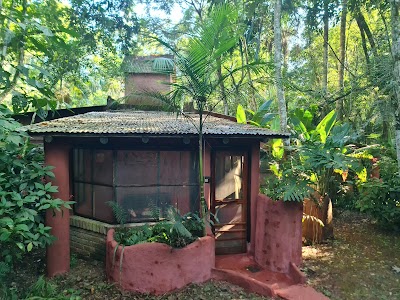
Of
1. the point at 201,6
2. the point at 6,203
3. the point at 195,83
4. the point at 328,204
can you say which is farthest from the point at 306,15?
the point at 6,203

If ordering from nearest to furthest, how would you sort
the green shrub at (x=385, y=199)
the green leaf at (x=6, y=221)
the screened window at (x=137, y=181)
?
the green leaf at (x=6, y=221)
the screened window at (x=137, y=181)
the green shrub at (x=385, y=199)

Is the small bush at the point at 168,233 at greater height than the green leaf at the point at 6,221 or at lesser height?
lesser

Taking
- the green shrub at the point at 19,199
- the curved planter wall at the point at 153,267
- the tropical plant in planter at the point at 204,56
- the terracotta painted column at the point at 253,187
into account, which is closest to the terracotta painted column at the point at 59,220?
the green shrub at the point at 19,199

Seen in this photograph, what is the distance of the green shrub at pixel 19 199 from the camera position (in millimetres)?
3723

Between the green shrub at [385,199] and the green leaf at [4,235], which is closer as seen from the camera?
the green leaf at [4,235]

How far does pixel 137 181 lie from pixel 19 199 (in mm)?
2093

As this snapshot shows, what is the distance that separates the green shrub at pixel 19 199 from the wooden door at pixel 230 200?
2.97 m

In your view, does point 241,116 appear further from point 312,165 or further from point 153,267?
point 153,267

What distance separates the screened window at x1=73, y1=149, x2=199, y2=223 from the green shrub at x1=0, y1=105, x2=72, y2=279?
1134 millimetres

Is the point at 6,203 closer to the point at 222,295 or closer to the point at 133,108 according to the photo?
the point at 222,295

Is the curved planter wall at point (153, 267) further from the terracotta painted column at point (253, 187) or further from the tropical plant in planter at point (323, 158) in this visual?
the tropical plant in planter at point (323, 158)

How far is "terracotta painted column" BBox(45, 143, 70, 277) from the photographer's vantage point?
16.8 ft

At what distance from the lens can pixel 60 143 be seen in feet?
16.9

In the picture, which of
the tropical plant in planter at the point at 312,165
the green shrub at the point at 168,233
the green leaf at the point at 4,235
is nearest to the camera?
the green leaf at the point at 4,235
